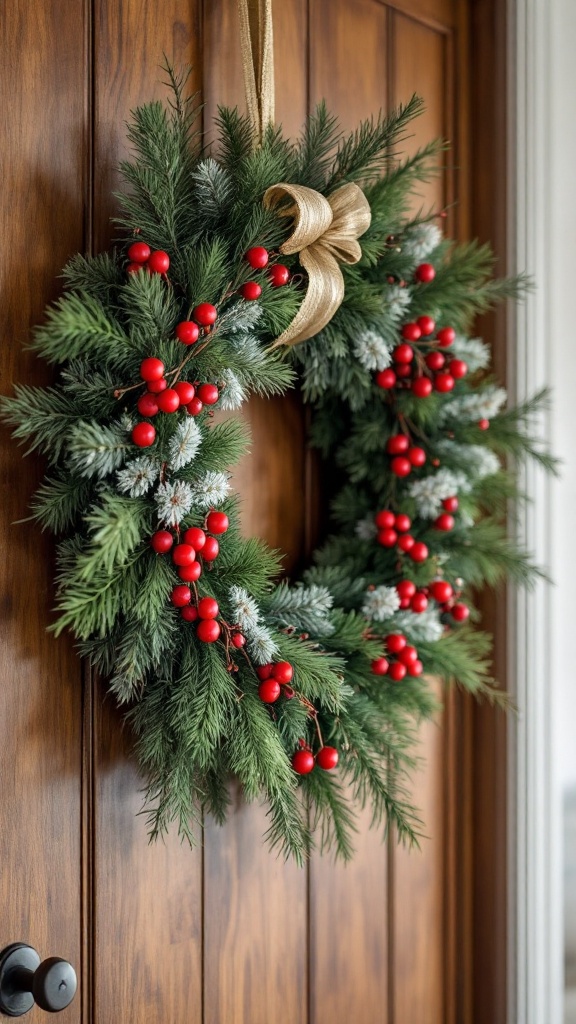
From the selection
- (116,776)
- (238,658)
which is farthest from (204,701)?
(116,776)

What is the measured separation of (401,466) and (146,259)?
43cm

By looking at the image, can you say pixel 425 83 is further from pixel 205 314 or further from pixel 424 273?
pixel 205 314

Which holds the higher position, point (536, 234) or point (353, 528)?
point (536, 234)

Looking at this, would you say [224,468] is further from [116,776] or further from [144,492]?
[116,776]

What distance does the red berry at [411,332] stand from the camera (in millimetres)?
1026

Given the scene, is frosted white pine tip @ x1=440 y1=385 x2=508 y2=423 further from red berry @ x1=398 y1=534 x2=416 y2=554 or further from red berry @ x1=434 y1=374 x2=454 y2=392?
red berry @ x1=398 y1=534 x2=416 y2=554

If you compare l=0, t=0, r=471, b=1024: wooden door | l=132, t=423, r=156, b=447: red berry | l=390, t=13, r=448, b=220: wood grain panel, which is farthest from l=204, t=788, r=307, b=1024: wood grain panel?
l=390, t=13, r=448, b=220: wood grain panel

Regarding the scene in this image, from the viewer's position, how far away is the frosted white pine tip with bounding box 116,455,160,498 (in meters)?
0.78

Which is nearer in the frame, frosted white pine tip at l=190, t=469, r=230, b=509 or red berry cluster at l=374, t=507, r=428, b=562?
frosted white pine tip at l=190, t=469, r=230, b=509

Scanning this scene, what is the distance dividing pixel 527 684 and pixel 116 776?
25.3 inches

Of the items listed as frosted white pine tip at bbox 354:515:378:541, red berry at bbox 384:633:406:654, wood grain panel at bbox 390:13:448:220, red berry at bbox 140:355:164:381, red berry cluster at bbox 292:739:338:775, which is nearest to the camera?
red berry at bbox 140:355:164:381

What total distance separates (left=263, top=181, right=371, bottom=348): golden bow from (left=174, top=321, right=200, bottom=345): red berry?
115mm

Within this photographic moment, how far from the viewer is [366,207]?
0.89 m

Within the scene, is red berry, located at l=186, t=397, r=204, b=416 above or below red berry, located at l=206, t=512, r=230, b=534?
above
